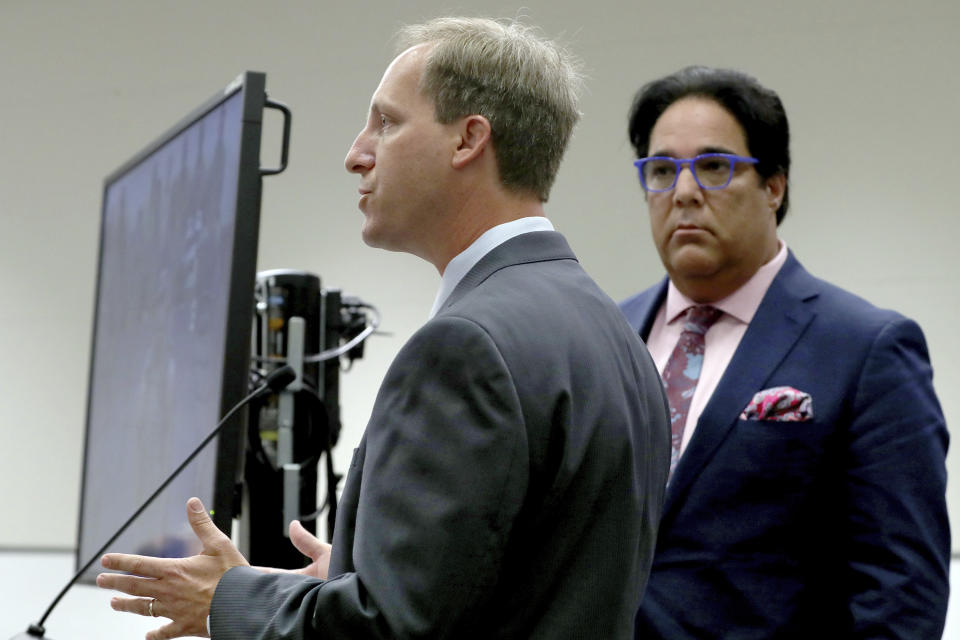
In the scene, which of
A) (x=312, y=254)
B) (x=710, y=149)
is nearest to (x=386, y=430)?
(x=710, y=149)

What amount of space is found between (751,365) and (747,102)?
434 mm

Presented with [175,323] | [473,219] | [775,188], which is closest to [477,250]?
[473,219]

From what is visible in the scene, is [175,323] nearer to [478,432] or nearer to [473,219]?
[473,219]

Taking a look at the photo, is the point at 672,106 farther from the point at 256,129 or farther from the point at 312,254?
the point at 312,254

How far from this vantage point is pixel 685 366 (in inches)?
60.9

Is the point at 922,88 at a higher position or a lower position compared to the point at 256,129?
higher

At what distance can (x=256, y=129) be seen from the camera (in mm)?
1187

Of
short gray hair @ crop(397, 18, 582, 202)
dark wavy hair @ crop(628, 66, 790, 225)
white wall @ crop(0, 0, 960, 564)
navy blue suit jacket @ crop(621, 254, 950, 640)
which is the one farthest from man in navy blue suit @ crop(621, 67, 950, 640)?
white wall @ crop(0, 0, 960, 564)

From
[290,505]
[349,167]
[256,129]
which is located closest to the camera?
[349,167]

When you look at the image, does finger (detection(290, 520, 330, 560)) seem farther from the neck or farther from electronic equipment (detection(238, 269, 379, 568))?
electronic equipment (detection(238, 269, 379, 568))

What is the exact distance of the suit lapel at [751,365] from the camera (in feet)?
4.62

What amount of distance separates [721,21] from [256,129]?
13.2 feet

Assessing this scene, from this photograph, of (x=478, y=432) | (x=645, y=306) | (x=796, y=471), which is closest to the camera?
(x=478, y=432)

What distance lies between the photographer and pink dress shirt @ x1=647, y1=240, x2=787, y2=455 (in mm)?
1492
